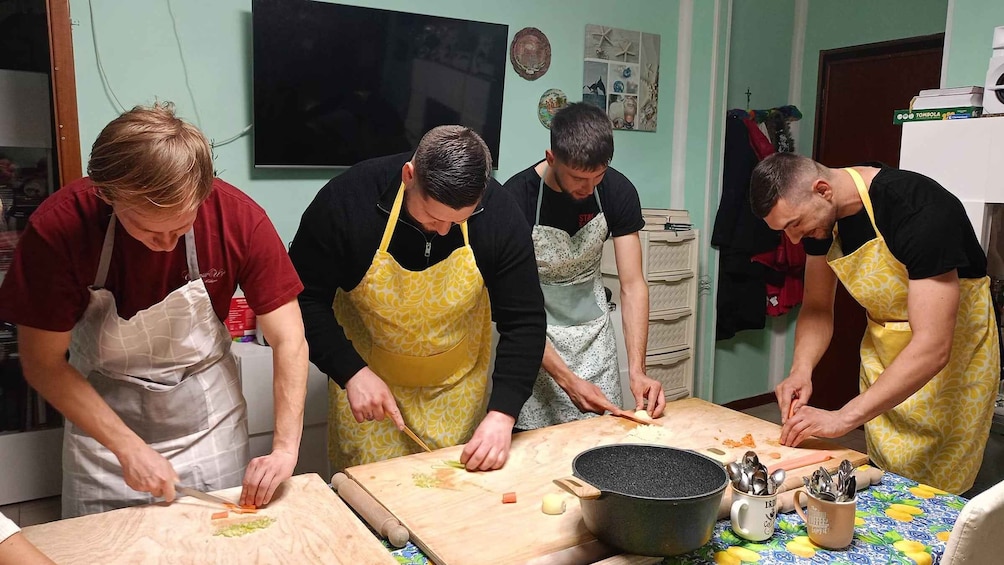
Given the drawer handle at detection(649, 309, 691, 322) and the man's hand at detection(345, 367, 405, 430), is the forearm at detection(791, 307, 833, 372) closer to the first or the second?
the man's hand at detection(345, 367, 405, 430)

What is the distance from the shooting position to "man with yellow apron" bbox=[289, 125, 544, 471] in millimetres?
1566

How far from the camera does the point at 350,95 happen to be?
285 centimetres

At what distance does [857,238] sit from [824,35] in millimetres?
2913

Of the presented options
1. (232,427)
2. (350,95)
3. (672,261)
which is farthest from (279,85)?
(672,261)

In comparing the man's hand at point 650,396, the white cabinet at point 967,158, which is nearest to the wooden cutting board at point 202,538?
the man's hand at point 650,396

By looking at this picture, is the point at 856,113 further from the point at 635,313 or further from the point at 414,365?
the point at 414,365

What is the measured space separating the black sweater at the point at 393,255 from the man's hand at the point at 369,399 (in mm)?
27

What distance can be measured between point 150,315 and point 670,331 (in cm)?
274

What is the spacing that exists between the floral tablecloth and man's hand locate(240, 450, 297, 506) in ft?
0.73

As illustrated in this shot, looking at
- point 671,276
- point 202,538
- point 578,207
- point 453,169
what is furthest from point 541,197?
point 671,276

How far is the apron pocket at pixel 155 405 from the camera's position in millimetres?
1396

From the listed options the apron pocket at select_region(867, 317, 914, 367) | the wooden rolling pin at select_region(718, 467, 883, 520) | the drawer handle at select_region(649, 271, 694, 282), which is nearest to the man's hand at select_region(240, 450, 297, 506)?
the wooden rolling pin at select_region(718, 467, 883, 520)

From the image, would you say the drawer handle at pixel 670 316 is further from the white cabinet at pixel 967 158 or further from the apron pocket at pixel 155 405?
the apron pocket at pixel 155 405

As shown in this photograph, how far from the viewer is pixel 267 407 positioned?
2545 millimetres
